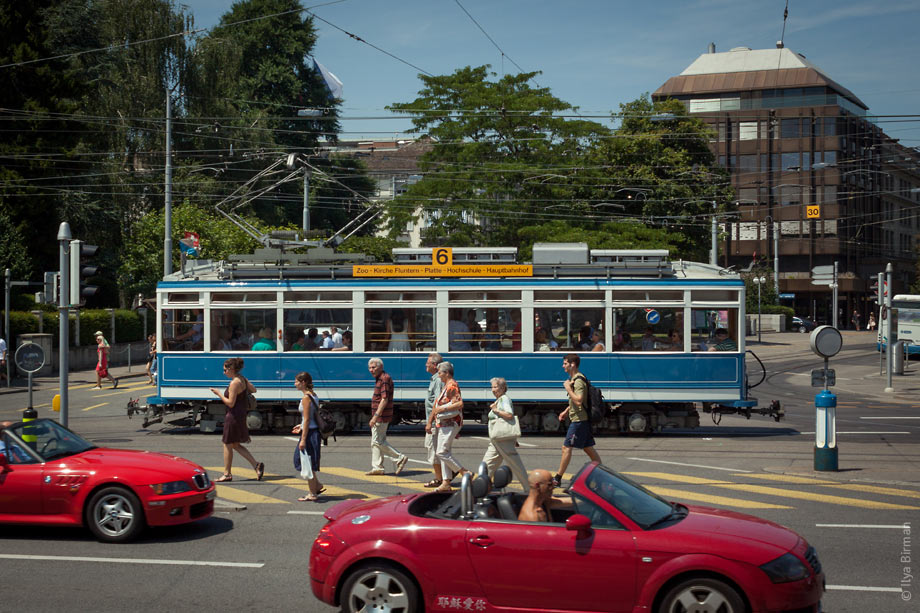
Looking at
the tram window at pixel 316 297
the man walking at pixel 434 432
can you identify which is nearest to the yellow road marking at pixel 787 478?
the man walking at pixel 434 432

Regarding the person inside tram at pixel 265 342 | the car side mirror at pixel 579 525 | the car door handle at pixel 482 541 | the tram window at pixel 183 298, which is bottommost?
the car door handle at pixel 482 541

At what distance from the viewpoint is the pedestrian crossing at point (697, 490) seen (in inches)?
458

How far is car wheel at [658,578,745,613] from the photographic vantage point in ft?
20.2

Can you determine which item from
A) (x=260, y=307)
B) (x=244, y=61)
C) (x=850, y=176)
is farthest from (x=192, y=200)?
(x=850, y=176)

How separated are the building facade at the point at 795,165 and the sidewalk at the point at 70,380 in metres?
51.7

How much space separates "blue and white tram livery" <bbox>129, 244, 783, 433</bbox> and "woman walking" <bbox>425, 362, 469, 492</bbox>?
600cm

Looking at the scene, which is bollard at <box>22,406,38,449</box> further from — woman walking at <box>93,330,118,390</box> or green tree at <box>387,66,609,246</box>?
green tree at <box>387,66,609,246</box>

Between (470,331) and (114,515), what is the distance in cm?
1028

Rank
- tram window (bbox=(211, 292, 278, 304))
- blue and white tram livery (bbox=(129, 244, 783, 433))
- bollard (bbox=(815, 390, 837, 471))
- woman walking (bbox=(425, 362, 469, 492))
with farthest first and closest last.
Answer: tram window (bbox=(211, 292, 278, 304)) < blue and white tram livery (bbox=(129, 244, 783, 433)) < bollard (bbox=(815, 390, 837, 471)) < woman walking (bbox=(425, 362, 469, 492))

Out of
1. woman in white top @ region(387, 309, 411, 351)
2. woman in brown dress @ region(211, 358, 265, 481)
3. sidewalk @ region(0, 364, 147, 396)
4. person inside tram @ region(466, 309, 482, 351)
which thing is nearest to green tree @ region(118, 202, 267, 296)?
sidewalk @ region(0, 364, 147, 396)

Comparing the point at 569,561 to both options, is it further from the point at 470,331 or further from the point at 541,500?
the point at 470,331

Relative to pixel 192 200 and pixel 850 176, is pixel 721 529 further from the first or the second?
pixel 850 176

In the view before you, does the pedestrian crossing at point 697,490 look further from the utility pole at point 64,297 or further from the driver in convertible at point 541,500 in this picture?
the driver in convertible at point 541,500

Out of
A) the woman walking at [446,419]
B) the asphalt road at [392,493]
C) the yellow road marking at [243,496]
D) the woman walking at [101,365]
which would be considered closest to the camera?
the asphalt road at [392,493]
